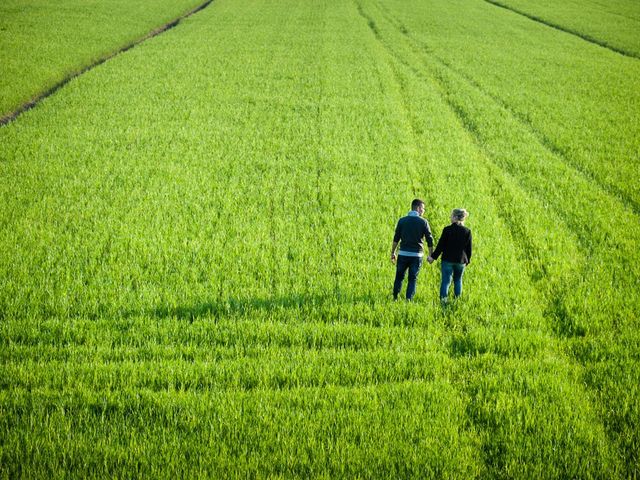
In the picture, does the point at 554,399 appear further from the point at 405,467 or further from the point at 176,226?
the point at 176,226

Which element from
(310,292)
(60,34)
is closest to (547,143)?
(310,292)

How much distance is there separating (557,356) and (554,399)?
3.34 ft

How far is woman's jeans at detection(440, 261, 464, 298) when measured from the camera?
773 centimetres

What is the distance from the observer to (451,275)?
7.84 meters

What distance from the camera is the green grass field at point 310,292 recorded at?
17.0ft

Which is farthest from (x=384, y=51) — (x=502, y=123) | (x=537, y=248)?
(x=537, y=248)

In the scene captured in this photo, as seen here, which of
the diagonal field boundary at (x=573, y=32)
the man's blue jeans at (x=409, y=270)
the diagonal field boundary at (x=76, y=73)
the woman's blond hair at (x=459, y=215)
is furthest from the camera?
the diagonal field boundary at (x=573, y=32)

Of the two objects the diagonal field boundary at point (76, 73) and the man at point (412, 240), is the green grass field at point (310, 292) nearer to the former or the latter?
the man at point (412, 240)

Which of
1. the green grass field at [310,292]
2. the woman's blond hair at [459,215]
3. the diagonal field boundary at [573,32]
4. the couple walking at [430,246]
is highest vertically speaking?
the diagonal field boundary at [573,32]

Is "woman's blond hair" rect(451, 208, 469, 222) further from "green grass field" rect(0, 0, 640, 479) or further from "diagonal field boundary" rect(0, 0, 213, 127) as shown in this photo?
"diagonal field boundary" rect(0, 0, 213, 127)

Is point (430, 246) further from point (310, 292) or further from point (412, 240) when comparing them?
point (310, 292)

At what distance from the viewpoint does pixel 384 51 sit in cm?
3039

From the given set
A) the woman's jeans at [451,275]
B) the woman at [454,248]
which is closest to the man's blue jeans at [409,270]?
the woman at [454,248]

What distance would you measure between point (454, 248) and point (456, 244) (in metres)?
0.07
